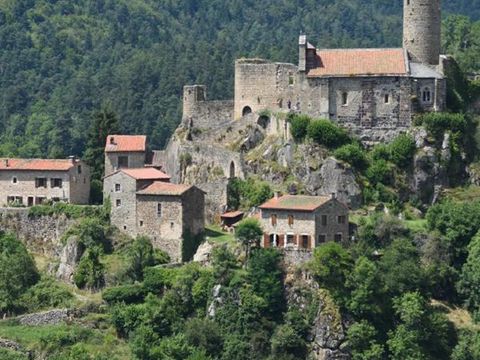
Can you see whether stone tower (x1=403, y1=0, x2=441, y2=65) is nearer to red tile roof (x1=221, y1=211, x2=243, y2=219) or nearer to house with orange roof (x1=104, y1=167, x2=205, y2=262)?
red tile roof (x1=221, y1=211, x2=243, y2=219)

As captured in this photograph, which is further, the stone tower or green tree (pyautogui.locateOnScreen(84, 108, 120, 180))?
green tree (pyautogui.locateOnScreen(84, 108, 120, 180))

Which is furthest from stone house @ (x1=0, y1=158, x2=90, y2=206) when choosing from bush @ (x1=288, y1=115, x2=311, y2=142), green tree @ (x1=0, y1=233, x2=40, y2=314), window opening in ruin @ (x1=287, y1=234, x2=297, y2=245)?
window opening in ruin @ (x1=287, y1=234, x2=297, y2=245)

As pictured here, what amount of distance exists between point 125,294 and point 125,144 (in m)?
13.1

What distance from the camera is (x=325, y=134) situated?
81.0 m

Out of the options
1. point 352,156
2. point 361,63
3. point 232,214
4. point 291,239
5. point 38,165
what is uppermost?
point 361,63

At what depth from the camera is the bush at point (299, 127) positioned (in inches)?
3216

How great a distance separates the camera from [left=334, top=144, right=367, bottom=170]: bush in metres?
80.2

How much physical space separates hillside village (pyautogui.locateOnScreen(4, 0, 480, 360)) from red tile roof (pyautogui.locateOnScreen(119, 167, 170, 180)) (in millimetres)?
160

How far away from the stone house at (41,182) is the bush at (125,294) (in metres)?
9.56

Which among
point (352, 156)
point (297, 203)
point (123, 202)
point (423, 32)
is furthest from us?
point (423, 32)

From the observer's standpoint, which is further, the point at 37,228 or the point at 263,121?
the point at 263,121

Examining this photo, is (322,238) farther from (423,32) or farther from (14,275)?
(14,275)

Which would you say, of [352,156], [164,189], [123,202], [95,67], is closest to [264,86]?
[352,156]

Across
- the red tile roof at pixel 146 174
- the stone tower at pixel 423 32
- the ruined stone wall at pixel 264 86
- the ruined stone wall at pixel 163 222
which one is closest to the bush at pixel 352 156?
the ruined stone wall at pixel 264 86
